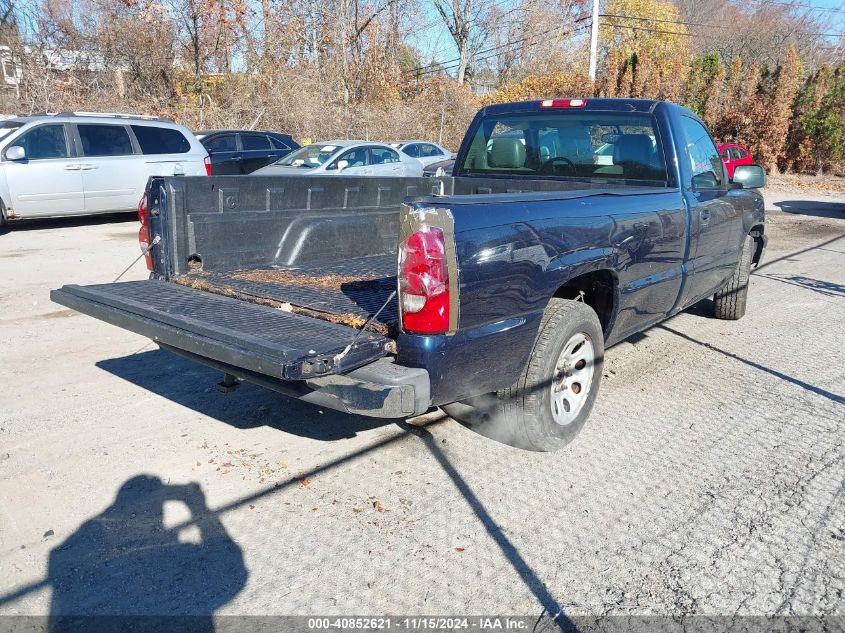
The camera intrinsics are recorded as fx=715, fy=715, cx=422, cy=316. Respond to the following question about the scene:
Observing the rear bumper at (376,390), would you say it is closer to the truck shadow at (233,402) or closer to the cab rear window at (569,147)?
the truck shadow at (233,402)

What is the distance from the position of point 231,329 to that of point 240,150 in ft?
46.7

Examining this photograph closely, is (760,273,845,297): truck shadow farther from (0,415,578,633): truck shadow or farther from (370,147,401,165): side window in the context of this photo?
(370,147,401,165): side window

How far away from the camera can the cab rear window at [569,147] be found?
16.9ft

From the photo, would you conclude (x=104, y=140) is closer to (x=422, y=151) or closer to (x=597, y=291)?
(x=422, y=151)

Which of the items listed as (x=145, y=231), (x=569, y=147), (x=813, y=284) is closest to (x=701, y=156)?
(x=569, y=147)

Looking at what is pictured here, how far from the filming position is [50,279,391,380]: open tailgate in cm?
290

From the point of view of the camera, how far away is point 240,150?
54.3 ft

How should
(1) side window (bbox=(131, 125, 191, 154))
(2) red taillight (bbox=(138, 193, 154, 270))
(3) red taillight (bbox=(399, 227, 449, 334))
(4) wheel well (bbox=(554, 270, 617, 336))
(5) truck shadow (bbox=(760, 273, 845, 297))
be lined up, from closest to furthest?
(3) red taillight (bbox=(399, 227, 449, 334)), (4) wheel well (bbox=(554, 270, 617, 336)), (2) red taillight (bbox=(138, 193, 154, 270)), (5) truck shadow (bbox=(760, 273, 845, 297)), (1) side window (bbox=(131, 125, 191, 154))

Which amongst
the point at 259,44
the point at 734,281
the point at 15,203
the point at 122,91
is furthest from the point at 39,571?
the point at 259,44

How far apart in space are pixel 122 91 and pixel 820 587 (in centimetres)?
2538

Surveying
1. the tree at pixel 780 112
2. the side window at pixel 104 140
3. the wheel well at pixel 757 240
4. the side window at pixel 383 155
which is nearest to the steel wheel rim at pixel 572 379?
the wheel well at pixel 757 240

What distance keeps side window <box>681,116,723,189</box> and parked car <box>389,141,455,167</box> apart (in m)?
12.2

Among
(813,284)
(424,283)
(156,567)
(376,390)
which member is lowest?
(156,567)

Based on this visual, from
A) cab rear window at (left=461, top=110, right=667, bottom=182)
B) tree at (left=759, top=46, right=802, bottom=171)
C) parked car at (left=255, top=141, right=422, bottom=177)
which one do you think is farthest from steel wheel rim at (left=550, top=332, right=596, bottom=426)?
tree at (left=759, top=46, right=802, bottom=171)
